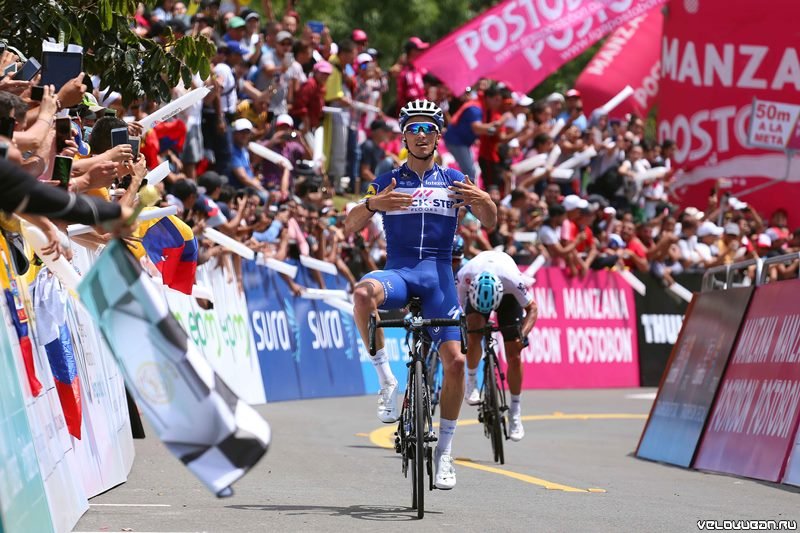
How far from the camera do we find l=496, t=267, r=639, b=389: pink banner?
23422 mm

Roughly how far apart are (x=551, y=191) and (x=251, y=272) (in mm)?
7277

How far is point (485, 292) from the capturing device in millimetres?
12375

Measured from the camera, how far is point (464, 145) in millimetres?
23281

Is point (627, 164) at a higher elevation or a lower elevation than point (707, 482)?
higher

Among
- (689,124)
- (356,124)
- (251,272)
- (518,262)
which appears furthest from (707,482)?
(689,124)

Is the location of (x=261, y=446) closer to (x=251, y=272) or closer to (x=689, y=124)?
(x=251, y=272)

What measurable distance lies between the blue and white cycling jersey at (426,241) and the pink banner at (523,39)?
1438 centimetres

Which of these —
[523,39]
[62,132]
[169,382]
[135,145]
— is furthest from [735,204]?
[169,382]

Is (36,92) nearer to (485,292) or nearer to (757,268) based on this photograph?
(485,292)

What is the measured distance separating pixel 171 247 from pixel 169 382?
21.7 feet

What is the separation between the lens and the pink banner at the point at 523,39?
2438 centimetres

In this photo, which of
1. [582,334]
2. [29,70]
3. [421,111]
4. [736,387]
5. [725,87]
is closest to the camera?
[29,70]

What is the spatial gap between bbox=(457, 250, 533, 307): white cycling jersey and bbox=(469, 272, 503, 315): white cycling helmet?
271mm

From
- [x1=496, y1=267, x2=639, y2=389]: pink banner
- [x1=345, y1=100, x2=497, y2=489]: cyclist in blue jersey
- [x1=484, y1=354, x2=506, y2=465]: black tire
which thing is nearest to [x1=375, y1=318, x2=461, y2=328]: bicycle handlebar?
[x1=345, y1=100, x2=497, y2=489]: cyclist in blue jersey
